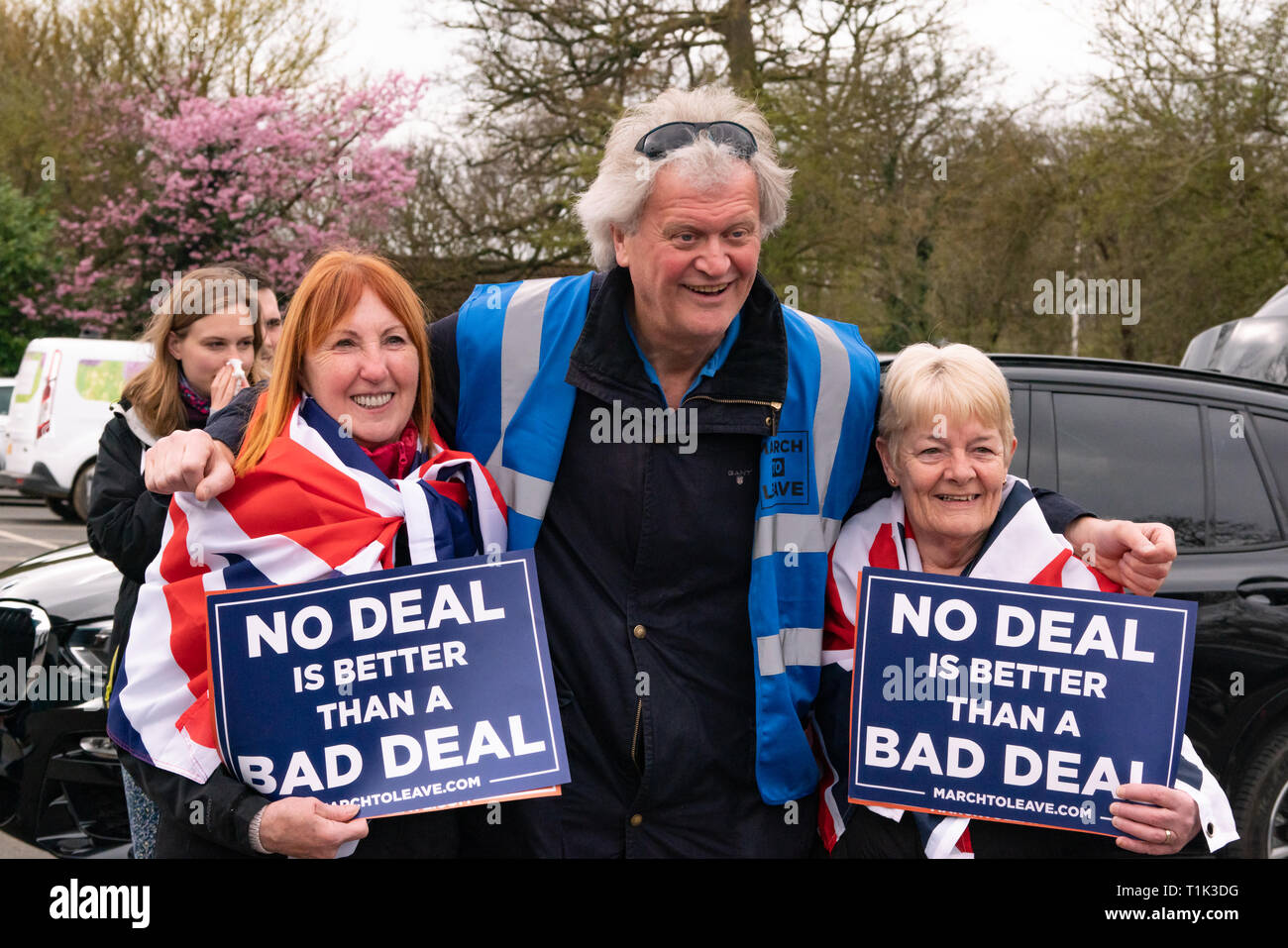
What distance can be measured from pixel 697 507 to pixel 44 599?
2.97 meters

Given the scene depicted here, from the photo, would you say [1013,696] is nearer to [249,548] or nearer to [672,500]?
[672,500]

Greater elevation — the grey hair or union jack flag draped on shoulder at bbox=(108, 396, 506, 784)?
the grey hair

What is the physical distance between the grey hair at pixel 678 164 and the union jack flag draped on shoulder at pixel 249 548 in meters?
0.65

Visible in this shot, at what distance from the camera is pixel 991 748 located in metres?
2.44

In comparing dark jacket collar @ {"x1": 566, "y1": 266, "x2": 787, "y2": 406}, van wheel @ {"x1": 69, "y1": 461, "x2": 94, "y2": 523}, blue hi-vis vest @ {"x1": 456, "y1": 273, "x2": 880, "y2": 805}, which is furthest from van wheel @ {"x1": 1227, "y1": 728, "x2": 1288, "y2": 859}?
van wheel @ {"x1": 69, "y1": 461, "x2": 94, "y2": 523}

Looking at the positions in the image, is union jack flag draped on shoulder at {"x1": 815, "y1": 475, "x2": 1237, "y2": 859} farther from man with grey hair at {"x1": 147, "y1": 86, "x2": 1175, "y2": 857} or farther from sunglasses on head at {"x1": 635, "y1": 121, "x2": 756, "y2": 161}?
sunglasses on head at {"x1": 635, "y1": 121, "x2": 756, "y2": 161}

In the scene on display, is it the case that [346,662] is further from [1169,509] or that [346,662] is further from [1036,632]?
[1169,509]

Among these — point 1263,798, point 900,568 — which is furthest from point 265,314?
point 1263,798

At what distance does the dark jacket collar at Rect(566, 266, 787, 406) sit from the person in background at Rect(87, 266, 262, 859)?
1156mm

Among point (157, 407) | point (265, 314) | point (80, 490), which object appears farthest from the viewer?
point (80, 490)

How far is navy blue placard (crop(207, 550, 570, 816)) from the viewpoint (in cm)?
226

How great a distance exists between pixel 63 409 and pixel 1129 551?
49.5 ft

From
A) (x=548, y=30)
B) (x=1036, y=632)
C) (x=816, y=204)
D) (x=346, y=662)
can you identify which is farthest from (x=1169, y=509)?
(x=548, y=30)

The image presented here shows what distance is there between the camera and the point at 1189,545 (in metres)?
3.92
